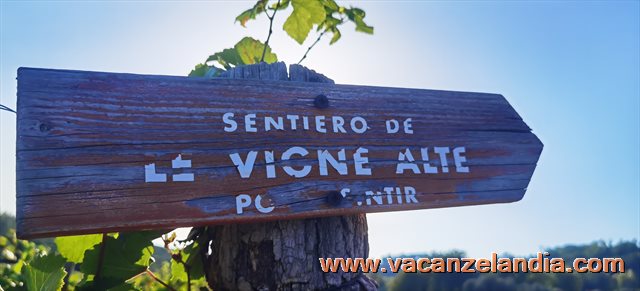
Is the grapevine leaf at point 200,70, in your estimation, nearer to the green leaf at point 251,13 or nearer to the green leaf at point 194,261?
the green leaf at point 251,13

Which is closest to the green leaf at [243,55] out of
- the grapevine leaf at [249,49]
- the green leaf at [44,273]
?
the grapevine leaf at [249,49]

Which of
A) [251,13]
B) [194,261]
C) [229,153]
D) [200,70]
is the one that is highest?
[251,13]

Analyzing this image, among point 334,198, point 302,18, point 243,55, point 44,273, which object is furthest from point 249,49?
point 44,273

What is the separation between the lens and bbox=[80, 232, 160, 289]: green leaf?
2.49 ft

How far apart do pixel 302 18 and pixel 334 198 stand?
1.24 feet

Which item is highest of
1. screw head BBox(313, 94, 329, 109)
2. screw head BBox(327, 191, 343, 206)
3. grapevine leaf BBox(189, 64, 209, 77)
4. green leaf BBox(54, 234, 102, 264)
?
grapevine leaf BBox(189, 64, 209, 77)

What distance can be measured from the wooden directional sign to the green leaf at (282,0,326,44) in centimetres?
17

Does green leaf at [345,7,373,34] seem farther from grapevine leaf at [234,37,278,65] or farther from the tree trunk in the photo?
the tree trunk

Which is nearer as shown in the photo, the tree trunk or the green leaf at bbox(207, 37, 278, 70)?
the tree trunk

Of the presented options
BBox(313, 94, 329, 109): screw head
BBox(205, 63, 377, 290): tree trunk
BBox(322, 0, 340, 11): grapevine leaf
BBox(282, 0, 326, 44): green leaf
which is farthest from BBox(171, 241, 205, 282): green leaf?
BBox(322, 0, 340, 11): grapevine leaf

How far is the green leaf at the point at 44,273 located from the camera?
27.5 inches

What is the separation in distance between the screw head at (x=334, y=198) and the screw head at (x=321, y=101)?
148mm

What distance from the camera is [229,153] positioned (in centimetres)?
71

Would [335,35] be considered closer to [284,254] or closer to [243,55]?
[243,55]
